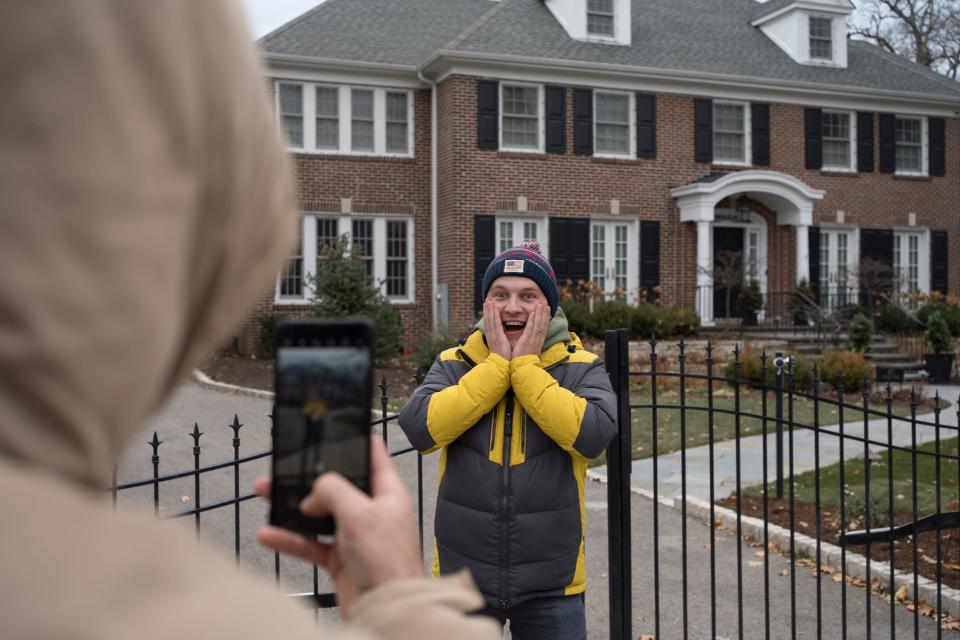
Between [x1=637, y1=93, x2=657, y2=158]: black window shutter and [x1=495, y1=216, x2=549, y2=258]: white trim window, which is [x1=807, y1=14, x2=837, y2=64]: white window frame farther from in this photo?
[x1=495, y1=216, x2=549, y2=258]: white trim window

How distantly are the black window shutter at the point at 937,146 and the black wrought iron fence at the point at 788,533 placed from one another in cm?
1684

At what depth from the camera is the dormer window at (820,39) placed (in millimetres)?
25016

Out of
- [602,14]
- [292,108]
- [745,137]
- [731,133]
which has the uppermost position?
[602,14]

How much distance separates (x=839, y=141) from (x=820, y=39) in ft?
10.2

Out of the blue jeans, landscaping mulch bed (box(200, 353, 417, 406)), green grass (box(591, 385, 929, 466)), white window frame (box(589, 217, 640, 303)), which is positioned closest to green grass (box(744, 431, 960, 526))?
green grass (box(591, 385, 929, 466))

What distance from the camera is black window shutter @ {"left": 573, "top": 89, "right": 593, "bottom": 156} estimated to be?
70.6 ft

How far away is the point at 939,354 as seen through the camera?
59.5 ft

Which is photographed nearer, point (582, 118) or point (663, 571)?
point (663, 571)

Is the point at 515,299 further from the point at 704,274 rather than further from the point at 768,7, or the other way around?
the point at 768,7

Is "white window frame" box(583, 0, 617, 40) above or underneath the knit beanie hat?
above

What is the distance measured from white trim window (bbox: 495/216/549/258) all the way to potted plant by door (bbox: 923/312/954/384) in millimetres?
8343

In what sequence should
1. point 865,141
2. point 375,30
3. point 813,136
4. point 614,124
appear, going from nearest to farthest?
point 614,124 < point 375,30 < point 813,136 < point 865,141

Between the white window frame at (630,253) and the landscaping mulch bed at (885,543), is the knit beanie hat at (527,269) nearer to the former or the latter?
the landscaping mulch bed at (885,543)

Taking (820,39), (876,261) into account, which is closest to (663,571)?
(876,261)
